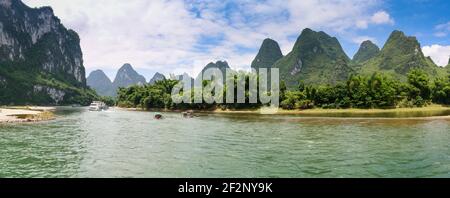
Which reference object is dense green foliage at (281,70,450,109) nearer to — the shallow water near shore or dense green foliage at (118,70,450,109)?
dense green foliage at (118,70,450,109)

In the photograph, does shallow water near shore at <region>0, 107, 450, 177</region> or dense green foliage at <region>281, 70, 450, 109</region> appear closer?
shallow water near shore at <region>0, 107, 450, 177</region>

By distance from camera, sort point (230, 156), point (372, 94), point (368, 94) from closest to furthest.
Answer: point (230, 156) → point (372, 94) → point (368, 94)

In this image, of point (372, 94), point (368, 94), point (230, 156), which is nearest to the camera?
point (230, 156)

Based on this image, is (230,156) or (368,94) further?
(368,94)

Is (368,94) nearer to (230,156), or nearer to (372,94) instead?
(372,94)

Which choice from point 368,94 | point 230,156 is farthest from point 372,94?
point 230,156

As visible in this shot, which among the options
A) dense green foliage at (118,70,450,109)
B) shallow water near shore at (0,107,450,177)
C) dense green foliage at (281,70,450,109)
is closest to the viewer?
shallow water near shore at (0,107,450,177)

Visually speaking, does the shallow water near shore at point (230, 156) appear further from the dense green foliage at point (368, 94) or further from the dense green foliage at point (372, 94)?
the dense green foliage at point (368, 94)

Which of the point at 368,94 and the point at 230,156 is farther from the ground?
the point at 368,94

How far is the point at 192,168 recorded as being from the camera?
24.8 meters

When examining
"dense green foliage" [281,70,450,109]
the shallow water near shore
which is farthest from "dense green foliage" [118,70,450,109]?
the shallow water near shore

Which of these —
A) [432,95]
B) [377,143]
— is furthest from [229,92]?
[377,143]
